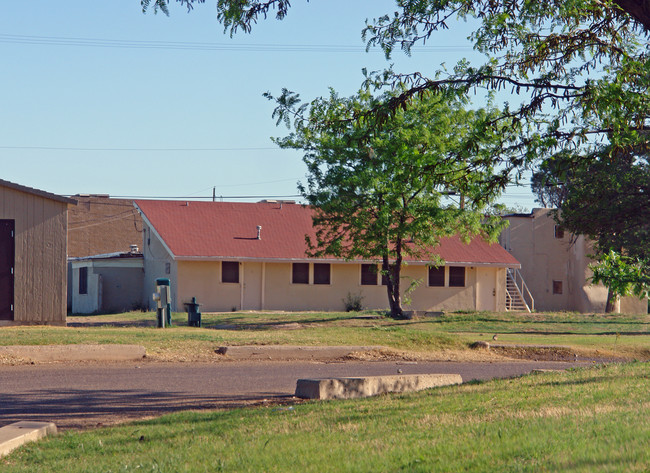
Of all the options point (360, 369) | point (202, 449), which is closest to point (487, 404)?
point (202, 449)

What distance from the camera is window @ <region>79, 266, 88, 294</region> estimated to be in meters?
38.4

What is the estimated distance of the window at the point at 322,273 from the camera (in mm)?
36969

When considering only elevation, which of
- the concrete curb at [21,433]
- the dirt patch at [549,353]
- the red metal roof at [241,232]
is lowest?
the dirt patch at [549,353]

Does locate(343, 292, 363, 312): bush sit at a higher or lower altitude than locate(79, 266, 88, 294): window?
lower

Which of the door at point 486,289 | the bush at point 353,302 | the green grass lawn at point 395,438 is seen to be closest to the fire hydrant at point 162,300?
the green grass lawn at point 395,438

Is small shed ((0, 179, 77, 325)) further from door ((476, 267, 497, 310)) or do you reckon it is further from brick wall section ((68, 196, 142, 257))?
brick wall section ((68, 196, 142, 257))

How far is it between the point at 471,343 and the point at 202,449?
12322 mm

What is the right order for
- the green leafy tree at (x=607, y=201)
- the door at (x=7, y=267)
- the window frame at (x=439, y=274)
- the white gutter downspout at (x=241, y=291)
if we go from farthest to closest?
the window frame at (x=439, y=274) < the white gutter downspout at (x=241, y=291) < the green leafy tree at (x=607, y=201) < the door at (x=7, y=267)

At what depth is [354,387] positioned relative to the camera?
10094mm

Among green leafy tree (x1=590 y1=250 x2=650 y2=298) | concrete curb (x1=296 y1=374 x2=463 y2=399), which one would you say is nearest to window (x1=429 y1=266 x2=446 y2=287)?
concrete curb (x1=296 y1=374 x2=463 y2=399)

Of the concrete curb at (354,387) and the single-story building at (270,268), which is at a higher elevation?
the single-story building at (270,268)

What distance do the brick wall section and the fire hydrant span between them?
2584cm

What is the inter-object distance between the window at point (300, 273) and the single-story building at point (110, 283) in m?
7.39

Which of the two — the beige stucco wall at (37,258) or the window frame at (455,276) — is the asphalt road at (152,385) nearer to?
the beige stucco wall at (37,258)
